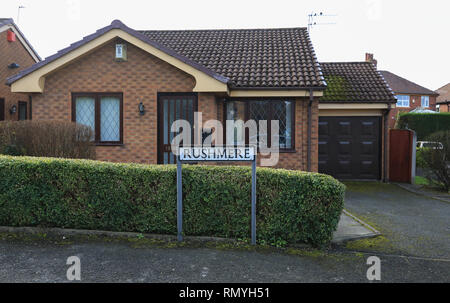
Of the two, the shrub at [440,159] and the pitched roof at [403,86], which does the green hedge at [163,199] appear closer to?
the shrub at [440,159]

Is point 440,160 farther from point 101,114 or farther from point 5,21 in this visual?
point 5,21

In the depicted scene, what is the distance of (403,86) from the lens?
172ft

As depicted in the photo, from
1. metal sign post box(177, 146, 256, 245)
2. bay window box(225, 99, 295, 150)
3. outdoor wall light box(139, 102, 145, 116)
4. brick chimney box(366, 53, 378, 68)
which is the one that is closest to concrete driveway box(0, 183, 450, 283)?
metal sign post box(177, 146, 256, 245)

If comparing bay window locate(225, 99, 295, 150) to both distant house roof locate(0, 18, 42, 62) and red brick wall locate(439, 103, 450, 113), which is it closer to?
distant house roof locate(0, 18, 42, 62)

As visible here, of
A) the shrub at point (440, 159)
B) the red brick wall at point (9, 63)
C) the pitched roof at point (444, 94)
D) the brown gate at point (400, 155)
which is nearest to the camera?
the shrub at point (440, 159)

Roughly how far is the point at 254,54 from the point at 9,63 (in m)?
8.89

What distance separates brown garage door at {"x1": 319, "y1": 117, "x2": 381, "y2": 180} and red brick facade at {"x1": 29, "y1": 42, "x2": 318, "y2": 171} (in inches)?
197

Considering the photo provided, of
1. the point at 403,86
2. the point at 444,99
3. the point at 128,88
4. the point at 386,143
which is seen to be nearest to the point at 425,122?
the point at 386,143

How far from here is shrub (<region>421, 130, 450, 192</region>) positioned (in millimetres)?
11477

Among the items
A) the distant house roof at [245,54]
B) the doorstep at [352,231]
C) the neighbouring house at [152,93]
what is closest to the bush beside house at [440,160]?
the neighbouring house at [152,93]

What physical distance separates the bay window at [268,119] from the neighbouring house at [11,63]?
729 centimetres

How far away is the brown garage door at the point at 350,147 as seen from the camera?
13680 mm
